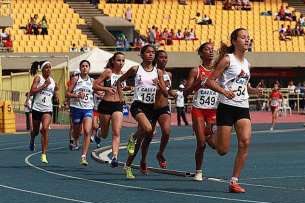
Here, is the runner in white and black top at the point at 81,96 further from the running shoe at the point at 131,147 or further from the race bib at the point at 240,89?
the race bib at the point at 240,89

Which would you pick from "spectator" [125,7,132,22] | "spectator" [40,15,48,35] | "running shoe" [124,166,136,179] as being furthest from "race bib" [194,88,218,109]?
"spectator" [125,7,132,22]

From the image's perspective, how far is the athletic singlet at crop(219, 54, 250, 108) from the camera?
41.0 ft

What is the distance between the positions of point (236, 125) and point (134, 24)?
43.6 metres

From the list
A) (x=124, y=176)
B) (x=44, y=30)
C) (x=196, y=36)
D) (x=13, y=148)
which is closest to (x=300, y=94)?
(x=196, y=36)

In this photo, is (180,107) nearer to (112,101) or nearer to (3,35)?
(3,35)

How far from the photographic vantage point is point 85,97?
19297 mm

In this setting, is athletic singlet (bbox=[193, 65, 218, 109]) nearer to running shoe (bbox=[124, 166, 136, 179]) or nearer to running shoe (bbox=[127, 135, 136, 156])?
running shoe (bbox=[127, 135, 136, 156])

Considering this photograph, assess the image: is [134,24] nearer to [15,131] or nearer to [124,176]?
[15,131]

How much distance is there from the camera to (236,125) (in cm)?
1243

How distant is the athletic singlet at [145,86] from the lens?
15.2 metres

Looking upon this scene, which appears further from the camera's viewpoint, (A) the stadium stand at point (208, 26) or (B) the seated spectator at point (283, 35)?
(B) the seated spectator at point (283, 35)

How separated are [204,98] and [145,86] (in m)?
0.98

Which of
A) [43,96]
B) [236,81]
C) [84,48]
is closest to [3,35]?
[84,48]

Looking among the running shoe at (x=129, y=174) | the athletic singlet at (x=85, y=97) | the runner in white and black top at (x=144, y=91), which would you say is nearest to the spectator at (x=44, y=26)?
the athletic singlet at (x=85, y=97)
